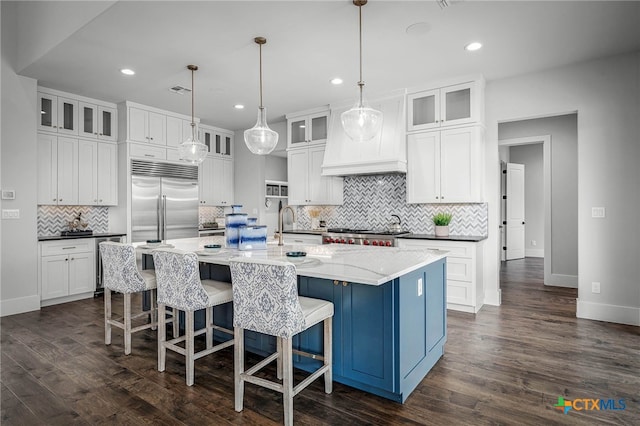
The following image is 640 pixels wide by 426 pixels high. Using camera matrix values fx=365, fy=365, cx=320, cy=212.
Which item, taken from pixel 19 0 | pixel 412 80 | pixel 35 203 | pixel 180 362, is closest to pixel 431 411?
pixel 180 362

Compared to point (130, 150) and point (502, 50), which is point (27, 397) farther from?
point (502, 50)

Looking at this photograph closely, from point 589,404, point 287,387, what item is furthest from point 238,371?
point 589,404

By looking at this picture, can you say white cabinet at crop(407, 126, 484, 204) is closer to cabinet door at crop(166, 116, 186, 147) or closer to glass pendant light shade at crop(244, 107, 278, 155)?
glass pendant light shade at crop(244, 107, 278, 155)

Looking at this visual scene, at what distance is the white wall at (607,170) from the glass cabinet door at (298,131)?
10.8 ft

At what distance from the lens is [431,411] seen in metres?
2.17

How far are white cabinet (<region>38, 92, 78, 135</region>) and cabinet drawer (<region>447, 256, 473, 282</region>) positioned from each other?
17.3ft

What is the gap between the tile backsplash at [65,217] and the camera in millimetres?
5047

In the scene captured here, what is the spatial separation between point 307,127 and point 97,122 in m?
3.08

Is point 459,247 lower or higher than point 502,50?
lower

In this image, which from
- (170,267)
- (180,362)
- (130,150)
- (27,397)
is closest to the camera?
(27,397)

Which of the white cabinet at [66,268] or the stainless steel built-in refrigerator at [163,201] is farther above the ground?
the stainless steel built-in refrigerator at [163,201]

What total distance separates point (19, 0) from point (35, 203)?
2427 mm

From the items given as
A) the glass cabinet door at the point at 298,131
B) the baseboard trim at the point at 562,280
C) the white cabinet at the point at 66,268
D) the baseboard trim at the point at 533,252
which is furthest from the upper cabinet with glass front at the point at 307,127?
the baseboard trim at the point at 533,252

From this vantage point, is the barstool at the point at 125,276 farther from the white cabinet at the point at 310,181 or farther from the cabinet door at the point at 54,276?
the white cabinet at the point at 310,181
